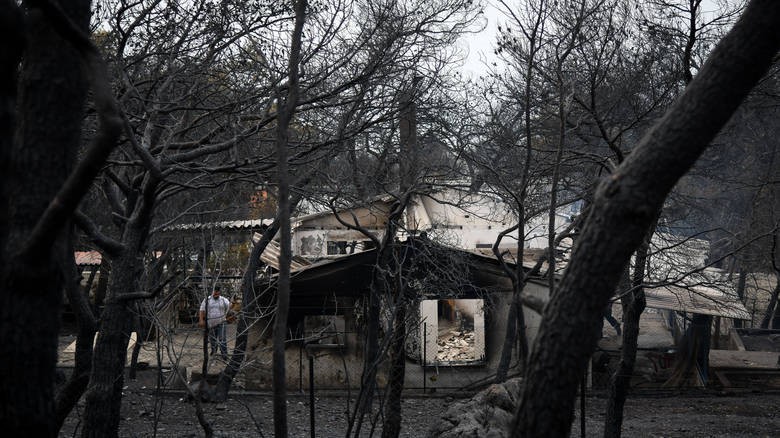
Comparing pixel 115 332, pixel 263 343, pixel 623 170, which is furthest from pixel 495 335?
pixel 623 170

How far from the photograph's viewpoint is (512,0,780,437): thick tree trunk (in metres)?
4.18

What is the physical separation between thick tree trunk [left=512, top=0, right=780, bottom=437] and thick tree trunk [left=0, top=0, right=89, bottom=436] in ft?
7.85

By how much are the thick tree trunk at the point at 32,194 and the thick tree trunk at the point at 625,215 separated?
7.85ft

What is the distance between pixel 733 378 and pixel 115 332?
1768 cm

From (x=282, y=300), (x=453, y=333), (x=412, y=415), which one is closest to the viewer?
(x=282, y=300)

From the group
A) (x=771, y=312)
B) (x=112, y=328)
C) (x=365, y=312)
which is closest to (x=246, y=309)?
(x=112, y=328)

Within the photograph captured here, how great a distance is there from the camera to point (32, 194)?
3.88 meters

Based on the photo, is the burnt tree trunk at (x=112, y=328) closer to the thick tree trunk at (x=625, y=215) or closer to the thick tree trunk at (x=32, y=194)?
Answer: the thick tree trunk at (x=32, y=194)

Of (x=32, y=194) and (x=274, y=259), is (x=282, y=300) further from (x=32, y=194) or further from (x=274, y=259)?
(x=274, y=259)

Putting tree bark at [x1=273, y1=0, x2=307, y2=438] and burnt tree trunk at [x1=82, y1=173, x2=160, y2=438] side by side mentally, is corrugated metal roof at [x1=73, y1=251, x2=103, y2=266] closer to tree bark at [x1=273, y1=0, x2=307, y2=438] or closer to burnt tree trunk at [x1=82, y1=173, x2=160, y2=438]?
burnt tree trunk at [x1=82, y1=173, x2=160, y2=438]

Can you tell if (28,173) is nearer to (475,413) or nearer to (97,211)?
(475,413)

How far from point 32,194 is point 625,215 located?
298 centimetres

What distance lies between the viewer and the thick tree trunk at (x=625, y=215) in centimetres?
418

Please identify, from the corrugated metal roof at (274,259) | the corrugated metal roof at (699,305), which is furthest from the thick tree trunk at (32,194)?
the corrugated metal roof at (699,305)
